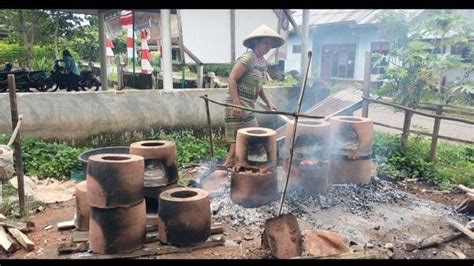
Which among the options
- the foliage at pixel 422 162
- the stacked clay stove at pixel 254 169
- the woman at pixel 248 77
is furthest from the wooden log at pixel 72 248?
the foliage at pixel 422 162

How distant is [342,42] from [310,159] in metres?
14.6

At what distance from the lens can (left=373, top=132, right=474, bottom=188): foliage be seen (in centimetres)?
614

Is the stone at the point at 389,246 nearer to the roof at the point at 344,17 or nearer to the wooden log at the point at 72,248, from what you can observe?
the wooden log at the point at 72,248

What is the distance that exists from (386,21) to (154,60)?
1518cm

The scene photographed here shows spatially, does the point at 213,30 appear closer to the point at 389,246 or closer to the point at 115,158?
the point at 115,158

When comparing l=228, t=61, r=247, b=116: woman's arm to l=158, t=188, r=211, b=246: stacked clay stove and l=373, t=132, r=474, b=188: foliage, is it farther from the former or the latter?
l=373, t=132, r=474, b=188: foliage

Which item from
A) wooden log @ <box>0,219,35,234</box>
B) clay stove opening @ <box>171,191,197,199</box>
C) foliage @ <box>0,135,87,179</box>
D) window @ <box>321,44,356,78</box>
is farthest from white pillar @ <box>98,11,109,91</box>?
window @ <box>321,44,356,78</box>

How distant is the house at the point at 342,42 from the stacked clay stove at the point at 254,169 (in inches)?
497

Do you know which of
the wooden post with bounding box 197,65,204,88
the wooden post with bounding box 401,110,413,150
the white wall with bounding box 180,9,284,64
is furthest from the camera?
the wooden post with bounding box 197,65,204,88

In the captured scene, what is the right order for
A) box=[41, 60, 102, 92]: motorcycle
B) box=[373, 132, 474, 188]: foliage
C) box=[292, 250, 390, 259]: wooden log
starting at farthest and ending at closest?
box=[41, 60, 102, 92]: motorcycle → box=[373, 132, 474, 188]: foliage → box=[292, 250, 390, 259]: wooden log

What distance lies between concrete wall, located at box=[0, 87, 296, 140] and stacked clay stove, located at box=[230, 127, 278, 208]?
141 inches

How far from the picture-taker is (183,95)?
812cm

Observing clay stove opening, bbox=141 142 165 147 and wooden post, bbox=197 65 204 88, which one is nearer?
clay stove opening, bbox=141 142 165 147

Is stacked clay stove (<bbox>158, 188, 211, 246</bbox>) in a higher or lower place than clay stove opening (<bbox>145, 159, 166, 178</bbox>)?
lower
